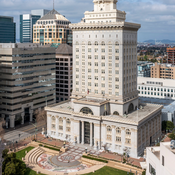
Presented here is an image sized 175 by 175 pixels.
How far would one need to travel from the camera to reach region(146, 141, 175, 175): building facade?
148 ft

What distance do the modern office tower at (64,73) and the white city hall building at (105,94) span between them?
4537 cm

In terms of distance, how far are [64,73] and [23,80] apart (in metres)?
41.5

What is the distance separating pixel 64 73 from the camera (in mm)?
185750

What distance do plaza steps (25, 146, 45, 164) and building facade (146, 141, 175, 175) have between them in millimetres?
63552

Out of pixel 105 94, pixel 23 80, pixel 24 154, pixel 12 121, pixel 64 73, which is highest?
pixel 64 73

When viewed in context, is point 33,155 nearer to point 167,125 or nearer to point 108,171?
point 108,171

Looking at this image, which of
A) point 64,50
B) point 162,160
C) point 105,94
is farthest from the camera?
point 64,50

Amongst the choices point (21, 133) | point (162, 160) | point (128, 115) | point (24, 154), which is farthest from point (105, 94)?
point (162, 160)

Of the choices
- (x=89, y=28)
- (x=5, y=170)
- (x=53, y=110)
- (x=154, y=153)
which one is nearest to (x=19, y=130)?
(x=53, y=110)

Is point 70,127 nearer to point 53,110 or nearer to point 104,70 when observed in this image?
point 53,110

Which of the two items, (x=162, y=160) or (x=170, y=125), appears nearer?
(x=162, y=160)

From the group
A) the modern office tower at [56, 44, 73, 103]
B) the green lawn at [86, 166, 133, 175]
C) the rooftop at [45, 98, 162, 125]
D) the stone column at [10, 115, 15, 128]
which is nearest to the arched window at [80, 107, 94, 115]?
the rooftop at [45, 98, 162, 125]

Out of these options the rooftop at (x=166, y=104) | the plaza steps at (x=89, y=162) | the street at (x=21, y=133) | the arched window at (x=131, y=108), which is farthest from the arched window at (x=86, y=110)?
the rooftop at (x=166, y=104)

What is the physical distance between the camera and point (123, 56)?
414 ft
